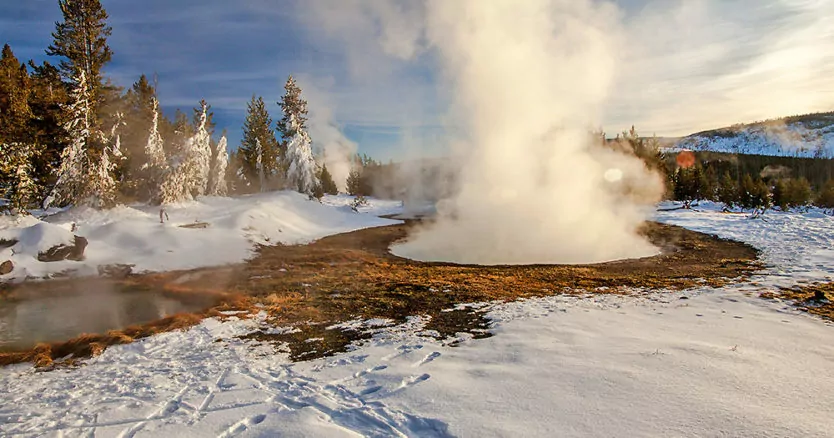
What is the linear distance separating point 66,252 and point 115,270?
2.36 m

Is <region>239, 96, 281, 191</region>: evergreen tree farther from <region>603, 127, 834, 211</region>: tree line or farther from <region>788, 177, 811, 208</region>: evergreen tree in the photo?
<region>788, 177, 811, 208</region>: evergreen tree

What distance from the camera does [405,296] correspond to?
483 inches

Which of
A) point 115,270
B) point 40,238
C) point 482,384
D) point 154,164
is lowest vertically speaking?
point 115,270

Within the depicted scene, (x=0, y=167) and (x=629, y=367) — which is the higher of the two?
(x=0, y=167)

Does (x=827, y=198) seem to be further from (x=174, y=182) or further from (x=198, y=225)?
(x=174, y=182)

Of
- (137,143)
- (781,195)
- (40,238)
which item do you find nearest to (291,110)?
(137,143)

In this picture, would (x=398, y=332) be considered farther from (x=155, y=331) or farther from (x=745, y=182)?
(x=745, y=182)

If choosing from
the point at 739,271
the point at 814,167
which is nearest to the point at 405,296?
the point at 739,271

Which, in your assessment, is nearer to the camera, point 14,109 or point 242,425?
point 242,425

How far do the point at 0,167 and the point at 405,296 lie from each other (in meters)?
21.6

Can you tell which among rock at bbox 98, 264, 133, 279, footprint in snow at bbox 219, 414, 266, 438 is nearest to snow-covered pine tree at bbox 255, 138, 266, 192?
rock at bbox 98, 264, 133, 279

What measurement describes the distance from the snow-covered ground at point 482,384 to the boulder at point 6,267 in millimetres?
11319

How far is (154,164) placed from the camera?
98.4ft

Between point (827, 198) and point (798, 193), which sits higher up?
point (798, 193)
